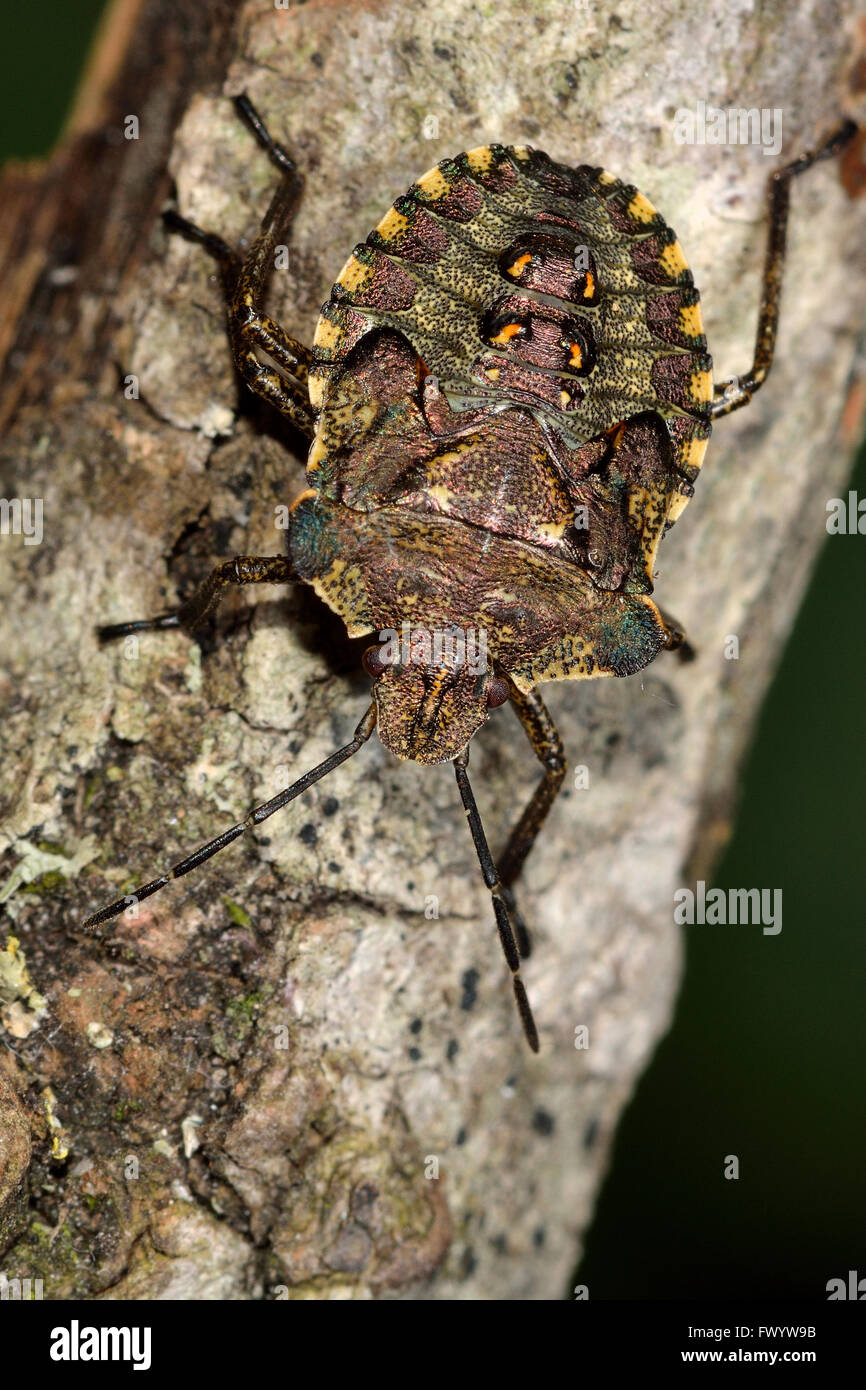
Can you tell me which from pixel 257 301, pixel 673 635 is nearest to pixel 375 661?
pixel 673 635

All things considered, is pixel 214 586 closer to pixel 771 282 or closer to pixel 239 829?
pixel 239 829

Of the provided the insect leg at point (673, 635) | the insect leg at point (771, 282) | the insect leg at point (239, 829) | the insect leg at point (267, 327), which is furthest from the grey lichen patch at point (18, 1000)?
the insect leg at point (771, 282)

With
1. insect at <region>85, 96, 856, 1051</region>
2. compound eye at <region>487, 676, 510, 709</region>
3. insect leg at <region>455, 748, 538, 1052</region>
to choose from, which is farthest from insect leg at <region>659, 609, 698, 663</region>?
insect leg at <region>455, 748, 538, 1052</region>

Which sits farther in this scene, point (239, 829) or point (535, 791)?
point (535, 791)

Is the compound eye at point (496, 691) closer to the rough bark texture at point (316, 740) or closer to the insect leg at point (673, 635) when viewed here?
the rough bark texture at point (316, 740)

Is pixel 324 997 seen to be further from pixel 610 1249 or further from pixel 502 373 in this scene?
pixel 610 1249

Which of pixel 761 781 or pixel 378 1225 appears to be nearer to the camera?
pixel 378 1225

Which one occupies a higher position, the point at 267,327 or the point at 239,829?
the point at 267,327

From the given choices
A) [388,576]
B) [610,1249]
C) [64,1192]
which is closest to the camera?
[64,1192]

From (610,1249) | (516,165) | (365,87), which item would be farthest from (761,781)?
(365,87)
